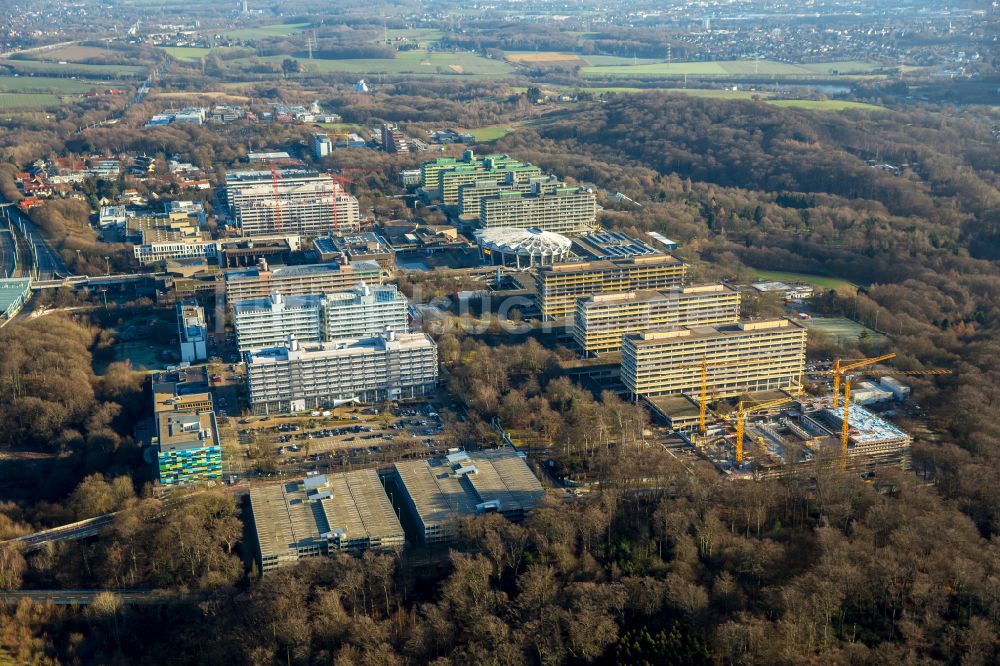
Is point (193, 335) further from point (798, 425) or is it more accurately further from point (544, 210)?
point (544, 210)

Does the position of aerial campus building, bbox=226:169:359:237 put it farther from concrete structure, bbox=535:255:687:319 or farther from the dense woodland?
concrete structure, bbox=535:255:687:319

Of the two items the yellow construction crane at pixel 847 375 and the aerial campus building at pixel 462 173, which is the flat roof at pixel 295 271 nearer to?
the aerial campus building at pixel 462 173

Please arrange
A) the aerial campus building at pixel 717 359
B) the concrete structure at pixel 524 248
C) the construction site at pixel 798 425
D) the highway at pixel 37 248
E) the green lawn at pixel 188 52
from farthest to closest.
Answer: the green lawn at pixel 188 52
the highway at pixel 37 248
the concrete structure at pixel 524 248
the aerial campus building at pixel 717 359
the construction site at pixel 798 425

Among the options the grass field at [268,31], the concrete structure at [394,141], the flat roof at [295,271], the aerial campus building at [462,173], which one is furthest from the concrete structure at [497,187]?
the grass field at [268,31]

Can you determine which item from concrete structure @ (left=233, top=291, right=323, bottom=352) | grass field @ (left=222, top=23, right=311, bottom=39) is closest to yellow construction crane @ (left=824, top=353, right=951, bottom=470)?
concrete structure @ (left=233, top=291, right=323, bottom=352)

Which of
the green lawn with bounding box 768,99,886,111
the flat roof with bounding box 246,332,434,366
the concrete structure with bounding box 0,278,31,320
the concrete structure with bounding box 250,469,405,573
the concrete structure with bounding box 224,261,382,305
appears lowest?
the concrete structure with bounding box 250,469,405,573
